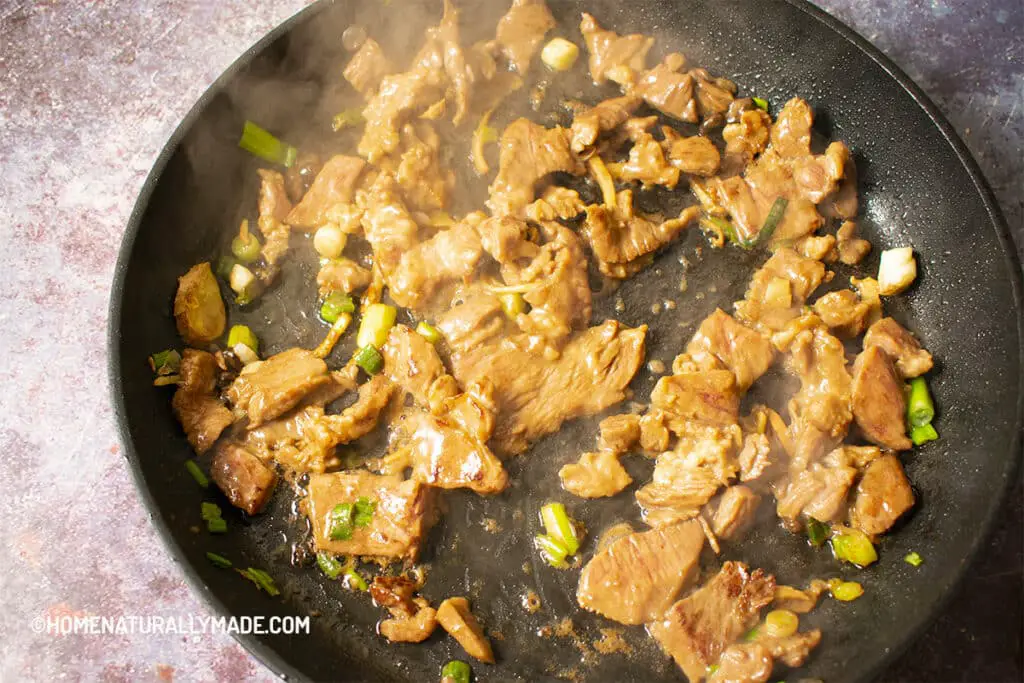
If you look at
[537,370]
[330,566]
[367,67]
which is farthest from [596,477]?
[367,67]

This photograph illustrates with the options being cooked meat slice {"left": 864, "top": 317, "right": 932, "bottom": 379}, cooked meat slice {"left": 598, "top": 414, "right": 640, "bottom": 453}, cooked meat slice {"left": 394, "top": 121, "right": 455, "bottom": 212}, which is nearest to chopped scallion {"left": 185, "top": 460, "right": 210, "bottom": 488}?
cooked meat slice {"left": 394, "top": 121, "right": 455, "bottom": 212}

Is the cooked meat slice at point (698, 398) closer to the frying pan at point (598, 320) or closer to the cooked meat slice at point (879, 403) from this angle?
the frying pan at point (598, 320)

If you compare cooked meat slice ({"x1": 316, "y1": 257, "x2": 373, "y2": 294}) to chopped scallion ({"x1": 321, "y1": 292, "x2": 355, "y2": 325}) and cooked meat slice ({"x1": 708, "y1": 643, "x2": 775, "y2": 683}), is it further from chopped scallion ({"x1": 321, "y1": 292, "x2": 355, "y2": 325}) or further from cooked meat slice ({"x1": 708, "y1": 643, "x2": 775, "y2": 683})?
cooked meat slice ({"x1": 708, "y1": 643, "x2": 775, "y2": 683})

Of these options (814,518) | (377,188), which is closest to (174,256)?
(377,188)

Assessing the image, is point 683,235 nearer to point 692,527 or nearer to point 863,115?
point 863,115

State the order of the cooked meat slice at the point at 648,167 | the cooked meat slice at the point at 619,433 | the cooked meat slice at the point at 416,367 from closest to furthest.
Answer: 1. the cooked meat slice at the point at 619,433
2. the cooked meat slice at the point at 416,367
3. the cooked meat slice at the point at 648,167

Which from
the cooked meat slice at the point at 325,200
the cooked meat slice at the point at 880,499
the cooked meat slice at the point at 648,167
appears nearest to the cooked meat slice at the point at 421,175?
the cooked meat slice at the point at 325,200

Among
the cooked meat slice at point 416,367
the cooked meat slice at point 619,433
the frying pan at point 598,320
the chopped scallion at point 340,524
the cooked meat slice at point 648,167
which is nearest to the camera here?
the frying pan at point 598,320
